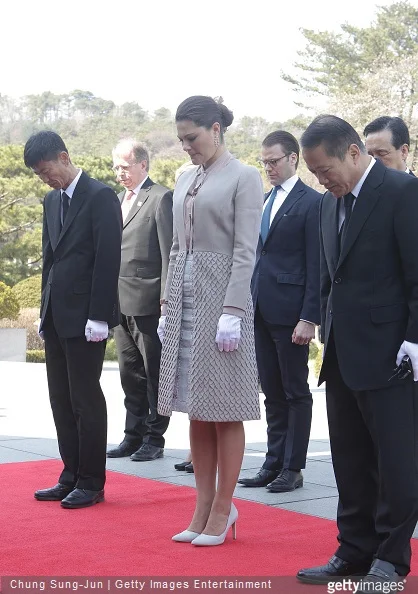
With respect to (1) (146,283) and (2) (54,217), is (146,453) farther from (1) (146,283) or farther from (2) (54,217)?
(2) (54,217)

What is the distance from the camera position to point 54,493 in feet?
15.3

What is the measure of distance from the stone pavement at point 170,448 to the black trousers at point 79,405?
1.41 ft

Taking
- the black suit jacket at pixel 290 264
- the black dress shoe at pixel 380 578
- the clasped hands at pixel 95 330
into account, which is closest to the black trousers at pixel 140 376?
the black suit jacket at pixel 290 264

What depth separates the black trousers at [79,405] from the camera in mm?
4535

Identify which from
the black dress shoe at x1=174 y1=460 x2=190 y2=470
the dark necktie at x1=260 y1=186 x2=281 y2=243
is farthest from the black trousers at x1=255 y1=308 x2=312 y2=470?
the black dress shoe at x1=174 y1=460 x2=190 y2=470

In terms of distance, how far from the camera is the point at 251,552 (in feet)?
12.0

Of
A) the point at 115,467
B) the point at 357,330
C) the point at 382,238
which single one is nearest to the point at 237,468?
the point at 357,330

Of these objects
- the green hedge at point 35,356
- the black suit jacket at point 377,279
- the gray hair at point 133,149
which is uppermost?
the gray hair at point 133,149

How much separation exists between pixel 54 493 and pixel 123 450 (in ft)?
4.19

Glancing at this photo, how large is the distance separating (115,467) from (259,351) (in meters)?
1.15

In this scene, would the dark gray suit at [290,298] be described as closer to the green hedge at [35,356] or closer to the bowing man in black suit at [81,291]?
the bowing man in black suit at [81,291]

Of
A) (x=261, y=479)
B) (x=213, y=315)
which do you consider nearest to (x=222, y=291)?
(x=213, y=315)

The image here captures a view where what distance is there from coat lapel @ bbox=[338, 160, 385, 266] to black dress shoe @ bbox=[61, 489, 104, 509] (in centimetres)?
198

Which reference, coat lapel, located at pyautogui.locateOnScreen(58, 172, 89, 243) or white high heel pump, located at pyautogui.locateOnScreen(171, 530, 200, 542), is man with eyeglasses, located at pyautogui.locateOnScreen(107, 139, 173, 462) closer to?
coat lapel, located at pyautogui.locateOnScreen(58, 172, 89, 243)
